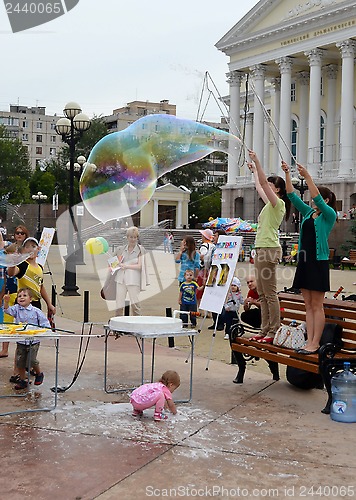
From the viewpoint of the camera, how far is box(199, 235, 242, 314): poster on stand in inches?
340

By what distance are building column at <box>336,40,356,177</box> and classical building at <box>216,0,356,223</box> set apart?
0.07 m

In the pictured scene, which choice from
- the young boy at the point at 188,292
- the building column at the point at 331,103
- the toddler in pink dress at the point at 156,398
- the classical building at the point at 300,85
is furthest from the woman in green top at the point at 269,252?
the building column at the point at 331,103

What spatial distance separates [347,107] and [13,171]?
2200 inches

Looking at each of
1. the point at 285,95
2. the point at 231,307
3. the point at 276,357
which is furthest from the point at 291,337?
the point at 285,95

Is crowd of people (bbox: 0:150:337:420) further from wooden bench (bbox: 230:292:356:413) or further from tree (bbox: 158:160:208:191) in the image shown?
tree (bbox: 158:160:208:191)

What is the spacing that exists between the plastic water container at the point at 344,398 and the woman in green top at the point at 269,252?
1.34 m

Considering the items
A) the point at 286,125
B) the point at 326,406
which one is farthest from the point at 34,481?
the point at 286,125

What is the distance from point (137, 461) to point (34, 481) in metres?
0.79

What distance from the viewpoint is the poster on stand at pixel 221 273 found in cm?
862

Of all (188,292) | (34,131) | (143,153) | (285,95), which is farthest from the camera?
(34,131)

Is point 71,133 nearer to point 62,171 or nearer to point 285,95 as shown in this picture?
point 285,95

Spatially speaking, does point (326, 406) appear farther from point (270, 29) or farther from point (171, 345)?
point (270, 29)

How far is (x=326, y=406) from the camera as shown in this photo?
6535mm

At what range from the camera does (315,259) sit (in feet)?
22.3
